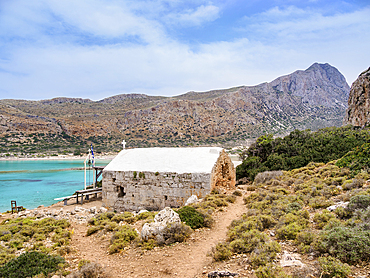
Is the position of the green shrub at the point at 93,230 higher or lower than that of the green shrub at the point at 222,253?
lower

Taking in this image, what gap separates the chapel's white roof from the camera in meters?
10.7

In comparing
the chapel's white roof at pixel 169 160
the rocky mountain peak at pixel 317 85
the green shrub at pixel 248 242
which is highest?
the rocky mountain peak at pixel 317 85

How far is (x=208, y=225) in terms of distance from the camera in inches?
258

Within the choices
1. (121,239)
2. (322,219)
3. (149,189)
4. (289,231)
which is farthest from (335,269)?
(149,189)

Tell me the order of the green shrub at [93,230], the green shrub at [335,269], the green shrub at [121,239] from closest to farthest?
1. the green shrub at [335,269]
2. the green shrub at [121,239]
3. the green shrub at [93,230]

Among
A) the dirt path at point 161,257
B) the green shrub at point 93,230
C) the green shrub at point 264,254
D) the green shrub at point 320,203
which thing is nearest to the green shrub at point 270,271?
the green shrub at point 264,254

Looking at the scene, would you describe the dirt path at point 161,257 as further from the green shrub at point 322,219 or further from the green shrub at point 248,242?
the green shrub at point 322,219

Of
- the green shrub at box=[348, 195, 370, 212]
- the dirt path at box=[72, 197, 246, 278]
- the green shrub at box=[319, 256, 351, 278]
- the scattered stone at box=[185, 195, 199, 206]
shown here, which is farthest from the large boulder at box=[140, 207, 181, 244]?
the green shrub at box=[348, 195, 370, 212]

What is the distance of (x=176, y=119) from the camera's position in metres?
89.3

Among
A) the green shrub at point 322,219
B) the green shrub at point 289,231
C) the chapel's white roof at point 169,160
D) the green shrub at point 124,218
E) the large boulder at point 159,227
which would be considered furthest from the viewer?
the chapel's white roof at point 169,160

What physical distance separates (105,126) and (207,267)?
84.8 metres

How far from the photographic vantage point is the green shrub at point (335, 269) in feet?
9.62

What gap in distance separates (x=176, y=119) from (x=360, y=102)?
7009 centimetres

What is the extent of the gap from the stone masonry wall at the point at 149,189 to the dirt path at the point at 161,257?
138 inches
